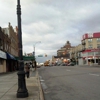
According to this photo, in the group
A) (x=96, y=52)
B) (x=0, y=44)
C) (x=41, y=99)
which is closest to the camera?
(x=41, y=99)

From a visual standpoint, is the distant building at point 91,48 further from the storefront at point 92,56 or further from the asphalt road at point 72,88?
the asphalt road at point 72,88

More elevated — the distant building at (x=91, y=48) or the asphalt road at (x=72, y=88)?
the distant building at (x=91, y=48)

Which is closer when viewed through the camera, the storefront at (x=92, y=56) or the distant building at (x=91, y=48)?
the storefront at (x=92, y=56)

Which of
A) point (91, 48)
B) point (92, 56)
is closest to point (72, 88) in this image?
point (92, 56)

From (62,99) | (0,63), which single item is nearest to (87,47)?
(0,63)

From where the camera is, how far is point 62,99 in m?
10.6

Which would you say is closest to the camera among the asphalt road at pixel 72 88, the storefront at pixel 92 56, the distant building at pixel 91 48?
the asphalt road at pixel 72 88

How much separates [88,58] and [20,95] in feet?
348

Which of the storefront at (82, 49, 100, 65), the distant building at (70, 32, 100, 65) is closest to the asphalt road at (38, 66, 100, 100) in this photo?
the storefront at (82, 49, 100, 65)

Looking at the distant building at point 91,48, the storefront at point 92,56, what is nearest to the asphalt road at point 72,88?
the storefront at point 92,56

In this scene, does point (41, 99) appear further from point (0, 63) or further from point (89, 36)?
point (89, 36)

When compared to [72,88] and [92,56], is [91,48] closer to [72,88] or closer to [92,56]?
[92,56]

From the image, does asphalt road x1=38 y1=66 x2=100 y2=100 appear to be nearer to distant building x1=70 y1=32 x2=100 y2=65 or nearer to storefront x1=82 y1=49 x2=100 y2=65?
storefront x1=82 y1=49 x2=100 y2=65

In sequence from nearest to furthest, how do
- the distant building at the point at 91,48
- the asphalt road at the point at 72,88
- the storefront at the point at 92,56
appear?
the asphalt road at the point at 72,88
the storefront at the point at 92,56
the distant building at the point at 91,48
